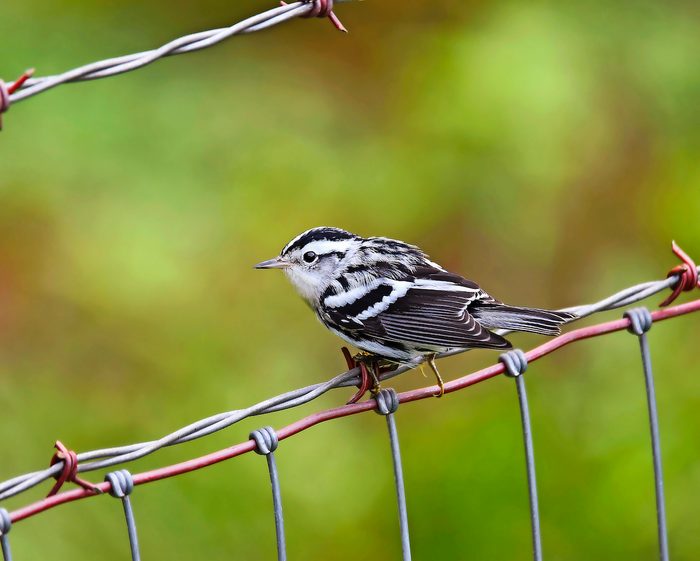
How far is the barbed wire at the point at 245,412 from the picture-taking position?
2.67 meters

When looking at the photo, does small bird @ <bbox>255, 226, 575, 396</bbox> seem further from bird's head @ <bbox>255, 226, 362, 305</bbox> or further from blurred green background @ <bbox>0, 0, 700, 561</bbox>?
blurred green background @ <bbox>0, 0, 700, 561</bbox>

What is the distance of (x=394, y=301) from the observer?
4004mm

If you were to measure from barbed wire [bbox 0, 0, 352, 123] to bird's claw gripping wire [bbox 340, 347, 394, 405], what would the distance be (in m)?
0.98

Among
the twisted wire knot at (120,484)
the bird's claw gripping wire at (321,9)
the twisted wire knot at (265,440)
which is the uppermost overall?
the bird's claw gripping wire at (321,9)

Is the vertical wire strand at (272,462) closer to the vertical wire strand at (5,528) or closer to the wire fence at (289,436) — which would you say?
the wire fence at (289,436)

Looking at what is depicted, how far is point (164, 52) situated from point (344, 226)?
4507mm

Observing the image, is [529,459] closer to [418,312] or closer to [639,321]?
[639,321]

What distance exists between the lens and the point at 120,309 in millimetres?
6660

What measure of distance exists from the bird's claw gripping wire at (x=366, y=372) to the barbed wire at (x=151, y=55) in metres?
0.98

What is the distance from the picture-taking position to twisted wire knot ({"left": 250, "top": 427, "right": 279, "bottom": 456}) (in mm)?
2986

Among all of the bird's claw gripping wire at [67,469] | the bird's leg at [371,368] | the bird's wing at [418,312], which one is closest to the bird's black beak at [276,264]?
the bird's wing at [418,312]

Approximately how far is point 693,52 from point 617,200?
1332 mm

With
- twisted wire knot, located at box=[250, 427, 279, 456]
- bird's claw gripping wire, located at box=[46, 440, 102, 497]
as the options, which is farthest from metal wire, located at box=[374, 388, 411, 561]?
bird's claw gripping wire, located at box=[46, 440, 102, 497]

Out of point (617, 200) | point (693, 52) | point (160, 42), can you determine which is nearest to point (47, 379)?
point (160, 42)
